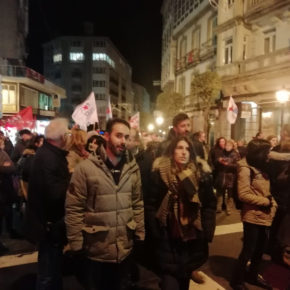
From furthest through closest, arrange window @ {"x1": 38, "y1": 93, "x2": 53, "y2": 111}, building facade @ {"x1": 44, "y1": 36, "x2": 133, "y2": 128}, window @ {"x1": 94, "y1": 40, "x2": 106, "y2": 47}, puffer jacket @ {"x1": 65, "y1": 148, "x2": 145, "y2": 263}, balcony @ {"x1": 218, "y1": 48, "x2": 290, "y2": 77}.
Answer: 1. building facade @ {"x1": 44, "y1": 36, "x2": 133, "y2": 128}
2. window @ {"x1": 94, "y1": 40, "x2": 106, "y2": 47}
3. window @ {"x1": 38, "y1": 93, "x2": 53, "y2": 111}
4. balcony @ {"x1": 218, "y1": 48, "x2": 290, "y2": 77}
5. puffer jacket @ {"x1": 65, "y1": 148, "x2": 145, "y2": 263}

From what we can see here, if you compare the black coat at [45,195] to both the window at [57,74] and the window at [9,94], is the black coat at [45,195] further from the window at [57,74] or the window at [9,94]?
the window at [57,74]

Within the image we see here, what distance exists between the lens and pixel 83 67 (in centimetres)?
9181

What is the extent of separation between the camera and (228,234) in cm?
675

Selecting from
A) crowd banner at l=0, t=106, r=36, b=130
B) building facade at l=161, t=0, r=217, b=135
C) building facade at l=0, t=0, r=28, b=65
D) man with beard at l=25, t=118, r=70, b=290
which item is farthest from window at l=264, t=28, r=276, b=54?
building facade at l=0, t=0, r=28, b=65

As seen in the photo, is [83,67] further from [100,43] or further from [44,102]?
[44,102]

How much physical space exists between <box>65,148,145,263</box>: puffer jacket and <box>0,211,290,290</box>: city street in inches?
62.3

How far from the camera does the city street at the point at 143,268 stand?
4.56 m

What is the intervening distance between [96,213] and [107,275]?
0.65m

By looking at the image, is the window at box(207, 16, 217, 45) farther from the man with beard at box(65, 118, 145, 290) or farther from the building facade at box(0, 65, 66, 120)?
the man with beard at box(65, 118, 145, 290)

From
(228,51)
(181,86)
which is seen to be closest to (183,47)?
(181,86)

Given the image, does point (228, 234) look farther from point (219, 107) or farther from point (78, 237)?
point (219, 107)

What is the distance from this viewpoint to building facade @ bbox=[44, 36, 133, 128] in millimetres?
91000

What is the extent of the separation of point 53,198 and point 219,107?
19638 mm

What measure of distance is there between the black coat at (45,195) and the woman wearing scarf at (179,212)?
0.90 metres
